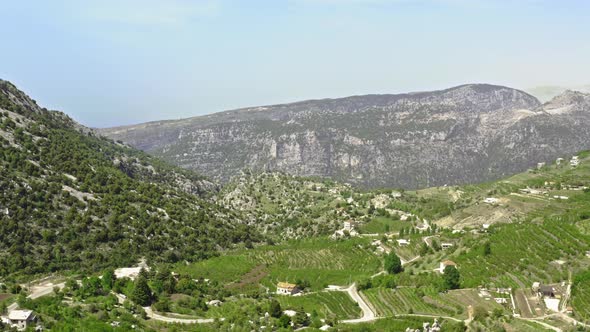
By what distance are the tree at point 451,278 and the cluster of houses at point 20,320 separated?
53.0 metres

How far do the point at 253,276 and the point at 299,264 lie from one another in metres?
12.6

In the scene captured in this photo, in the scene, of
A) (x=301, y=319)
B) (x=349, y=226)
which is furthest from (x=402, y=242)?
(x=301, y=319)

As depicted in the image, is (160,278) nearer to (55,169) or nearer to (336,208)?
(55,169)

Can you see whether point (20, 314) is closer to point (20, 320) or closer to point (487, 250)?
point (20, 320)

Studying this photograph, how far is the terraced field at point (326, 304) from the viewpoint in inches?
2916

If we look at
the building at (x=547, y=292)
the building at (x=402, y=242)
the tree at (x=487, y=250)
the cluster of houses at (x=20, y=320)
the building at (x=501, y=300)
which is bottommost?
the building at (x=402, y=242)

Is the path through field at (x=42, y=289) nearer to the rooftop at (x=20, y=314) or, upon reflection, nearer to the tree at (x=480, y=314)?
the rooftop at (x=20, y=314)

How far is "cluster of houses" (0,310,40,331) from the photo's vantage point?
54969mm

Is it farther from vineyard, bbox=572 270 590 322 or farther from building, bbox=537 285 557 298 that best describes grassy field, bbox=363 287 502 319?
vineyard, bbox=572 270 590 322

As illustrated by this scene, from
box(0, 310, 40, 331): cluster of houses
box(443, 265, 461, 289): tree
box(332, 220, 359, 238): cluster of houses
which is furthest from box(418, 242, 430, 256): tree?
box(0, 310, 40, 331): cluster of houses

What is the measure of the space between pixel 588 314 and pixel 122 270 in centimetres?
6341

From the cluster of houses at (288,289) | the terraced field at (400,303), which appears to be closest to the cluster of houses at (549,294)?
the terraced field at (400,303)

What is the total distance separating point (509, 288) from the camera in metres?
75.8

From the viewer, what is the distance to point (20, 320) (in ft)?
183
